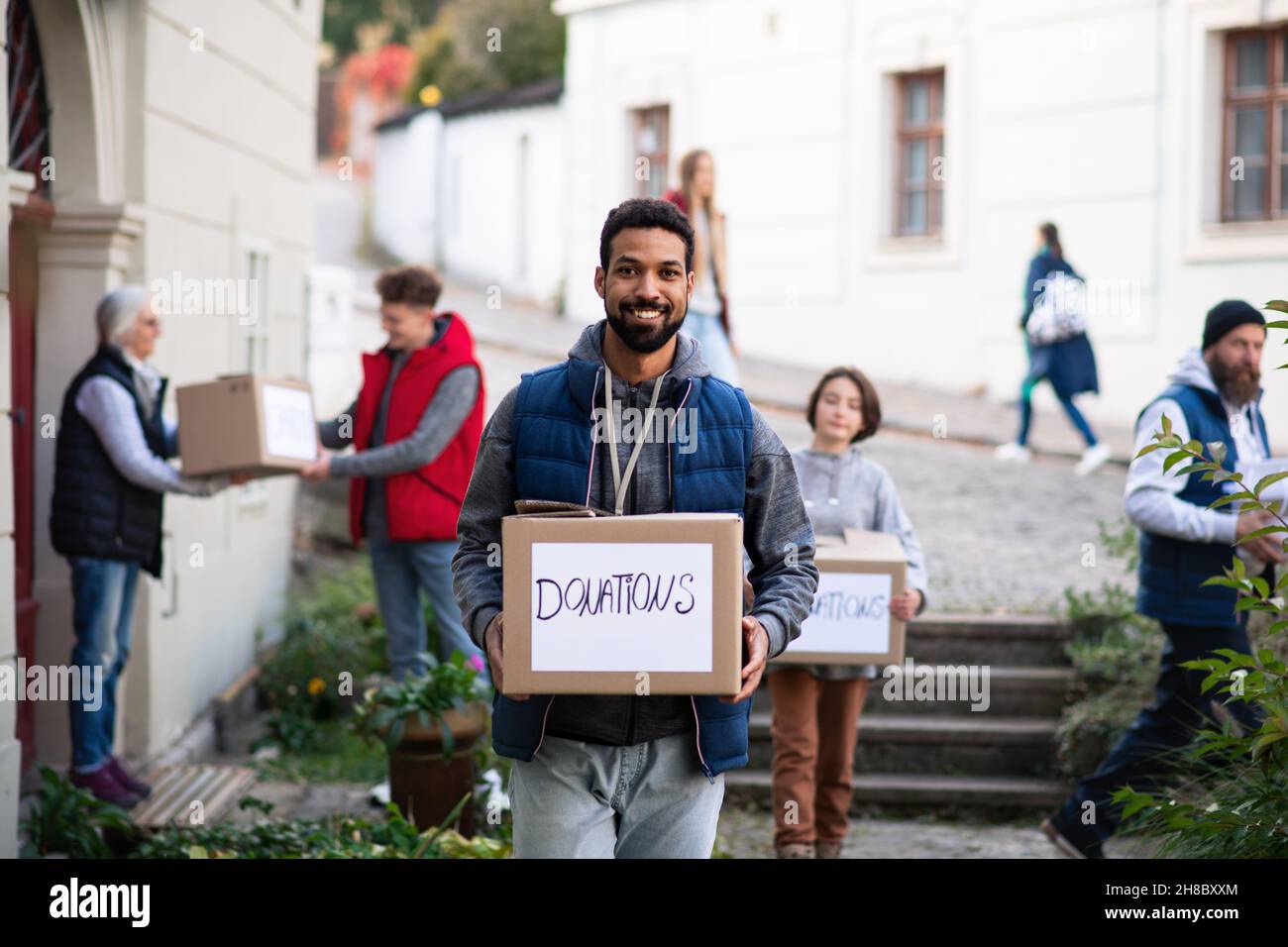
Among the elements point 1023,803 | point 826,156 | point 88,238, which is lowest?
point 1023,803

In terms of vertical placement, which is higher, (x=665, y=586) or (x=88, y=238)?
(x=88, y=238)

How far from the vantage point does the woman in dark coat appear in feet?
41.4

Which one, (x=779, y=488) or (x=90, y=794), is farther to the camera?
(x=90, y=794)

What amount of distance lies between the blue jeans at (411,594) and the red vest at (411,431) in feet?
0.31

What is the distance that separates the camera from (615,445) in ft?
11.1

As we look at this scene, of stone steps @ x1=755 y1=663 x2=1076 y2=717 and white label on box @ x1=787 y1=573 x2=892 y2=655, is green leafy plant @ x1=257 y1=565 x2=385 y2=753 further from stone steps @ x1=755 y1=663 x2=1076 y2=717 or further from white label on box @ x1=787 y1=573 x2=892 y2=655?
white label on box @ x1=787 y1=573 x2=892 y2=655

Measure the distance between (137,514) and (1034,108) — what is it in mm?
11793

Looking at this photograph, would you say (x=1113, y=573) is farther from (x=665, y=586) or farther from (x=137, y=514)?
(x=665, y=586)

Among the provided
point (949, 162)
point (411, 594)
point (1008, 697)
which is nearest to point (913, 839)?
point (1008, 697)

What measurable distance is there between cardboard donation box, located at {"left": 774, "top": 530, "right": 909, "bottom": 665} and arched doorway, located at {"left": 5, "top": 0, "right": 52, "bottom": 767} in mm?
3350

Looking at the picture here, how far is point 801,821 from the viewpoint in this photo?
5566 mm


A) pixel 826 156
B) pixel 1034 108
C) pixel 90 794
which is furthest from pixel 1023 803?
pixel 826 156

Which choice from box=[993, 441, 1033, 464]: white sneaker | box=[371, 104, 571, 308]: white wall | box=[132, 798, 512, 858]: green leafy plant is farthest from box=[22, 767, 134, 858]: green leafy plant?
box=[371, 104, 571, 308]: white wall
